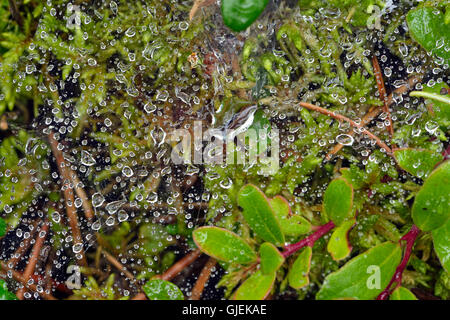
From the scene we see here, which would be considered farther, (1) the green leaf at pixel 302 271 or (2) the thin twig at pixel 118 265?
(2) the thin twig at pixel 118 265

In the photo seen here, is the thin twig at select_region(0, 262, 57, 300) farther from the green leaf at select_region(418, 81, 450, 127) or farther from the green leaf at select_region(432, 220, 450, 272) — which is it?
the green leaf at select_region(418, 81, 450, 127)

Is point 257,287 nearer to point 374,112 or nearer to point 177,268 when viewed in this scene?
point 177,268

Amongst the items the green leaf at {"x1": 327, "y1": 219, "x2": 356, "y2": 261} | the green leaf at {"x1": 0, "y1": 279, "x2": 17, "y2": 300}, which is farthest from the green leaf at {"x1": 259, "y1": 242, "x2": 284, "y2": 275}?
the green leaf at {"x1": 0, "y1": 279, "x2": 17, "y2": 300}

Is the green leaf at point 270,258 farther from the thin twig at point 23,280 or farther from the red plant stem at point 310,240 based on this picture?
the thin twig at point 23,280

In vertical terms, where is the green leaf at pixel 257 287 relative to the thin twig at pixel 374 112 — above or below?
below

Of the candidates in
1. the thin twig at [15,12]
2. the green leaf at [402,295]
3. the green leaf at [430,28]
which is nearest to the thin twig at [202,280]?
the green leaf at [402,295]

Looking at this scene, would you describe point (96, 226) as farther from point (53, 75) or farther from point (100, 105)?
point (53, 75)

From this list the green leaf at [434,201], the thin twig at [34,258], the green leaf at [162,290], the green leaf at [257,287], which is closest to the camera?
the green leaf at [434,201]

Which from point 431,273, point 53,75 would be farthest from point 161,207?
point 431,273
